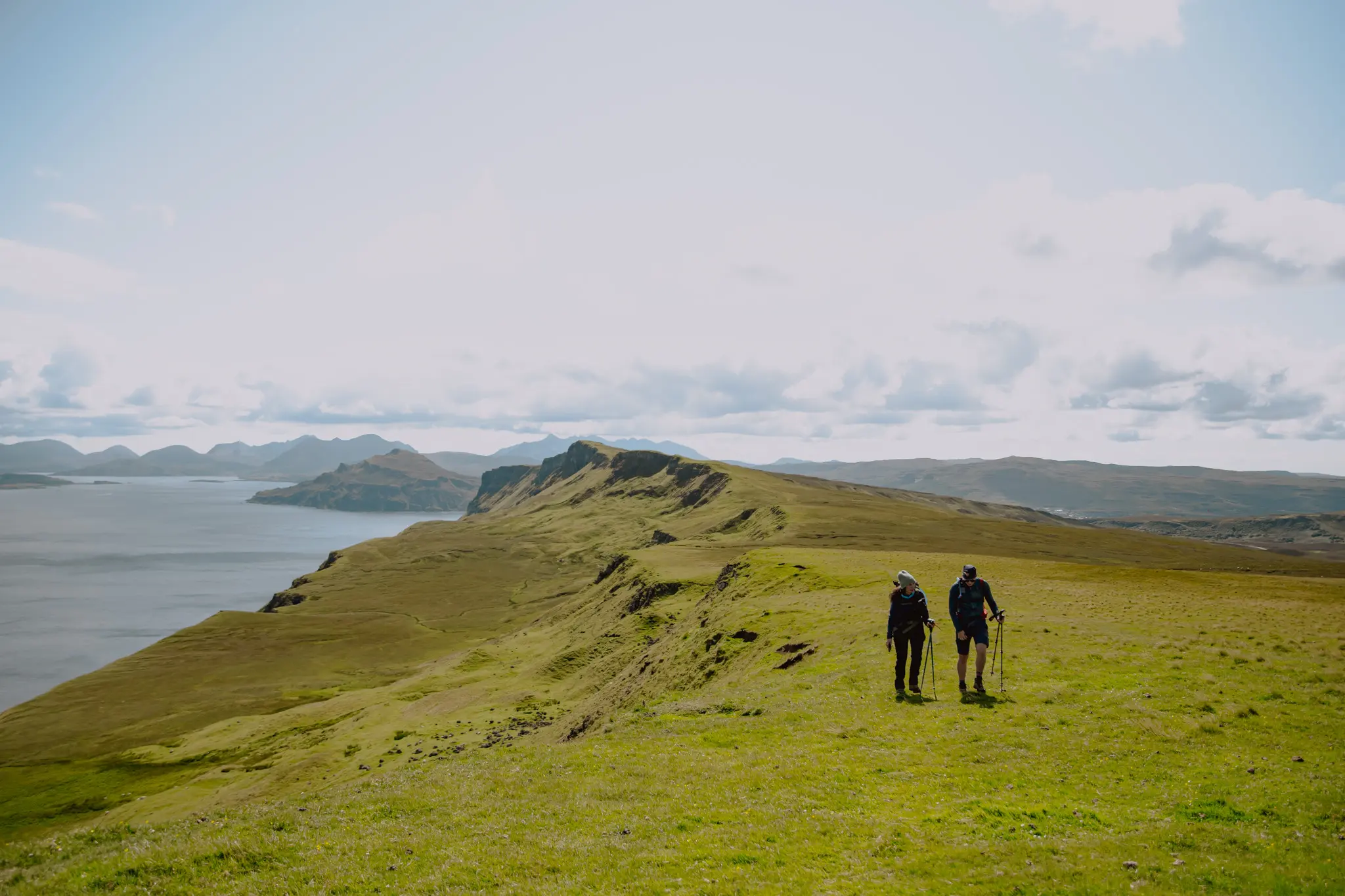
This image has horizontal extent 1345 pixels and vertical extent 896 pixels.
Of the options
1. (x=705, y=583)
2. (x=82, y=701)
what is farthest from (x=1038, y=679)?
(x=82, y=701)

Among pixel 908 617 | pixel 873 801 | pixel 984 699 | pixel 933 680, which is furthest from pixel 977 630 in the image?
pixel 873 801

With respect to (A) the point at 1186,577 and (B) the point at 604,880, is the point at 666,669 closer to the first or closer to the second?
(B) the point at 604,880

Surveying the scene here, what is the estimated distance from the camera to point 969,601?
976 inches

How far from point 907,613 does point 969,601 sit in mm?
2198

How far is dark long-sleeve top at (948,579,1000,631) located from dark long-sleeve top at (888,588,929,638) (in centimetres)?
105

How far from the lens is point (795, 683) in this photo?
3189 cm

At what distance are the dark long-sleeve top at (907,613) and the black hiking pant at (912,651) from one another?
152 mm

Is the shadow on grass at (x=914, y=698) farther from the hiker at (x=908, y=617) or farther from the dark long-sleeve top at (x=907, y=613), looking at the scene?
the dark long-sleeve top at (x=907, y=613)

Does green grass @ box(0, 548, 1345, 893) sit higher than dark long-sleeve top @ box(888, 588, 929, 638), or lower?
lower

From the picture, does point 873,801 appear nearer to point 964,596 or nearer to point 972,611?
point 972,611

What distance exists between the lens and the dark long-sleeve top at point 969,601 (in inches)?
974

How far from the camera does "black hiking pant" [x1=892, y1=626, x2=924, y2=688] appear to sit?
85.1 ft

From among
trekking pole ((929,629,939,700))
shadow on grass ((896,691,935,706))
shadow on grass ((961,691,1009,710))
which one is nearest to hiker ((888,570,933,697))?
shadow on grass ((896,691,935,706))

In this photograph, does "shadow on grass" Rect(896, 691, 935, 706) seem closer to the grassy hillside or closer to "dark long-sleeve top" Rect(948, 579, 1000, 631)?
the grassy hillside
